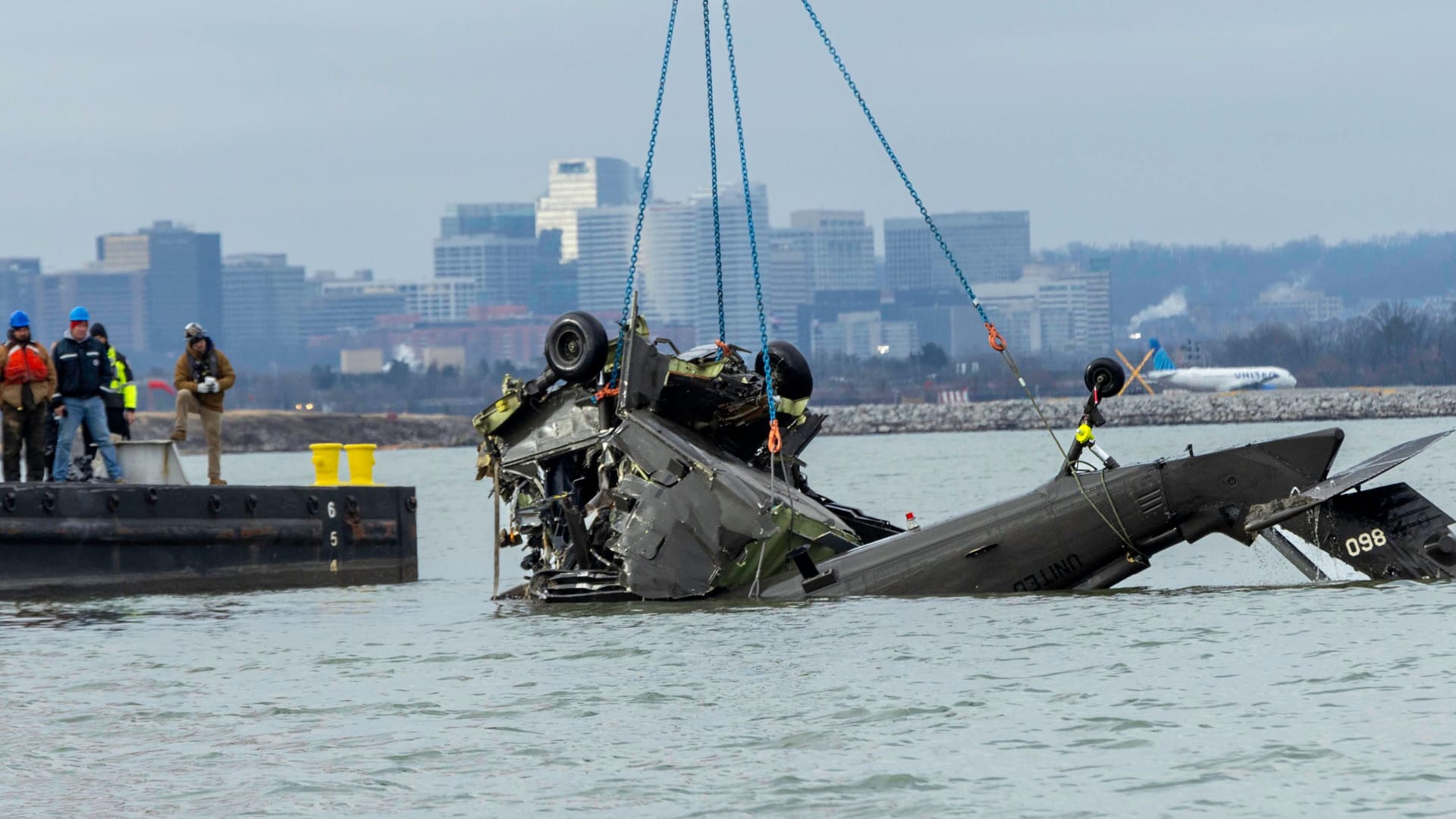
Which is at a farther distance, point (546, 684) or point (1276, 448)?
point (1276, 448)

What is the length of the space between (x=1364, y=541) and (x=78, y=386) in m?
13.8

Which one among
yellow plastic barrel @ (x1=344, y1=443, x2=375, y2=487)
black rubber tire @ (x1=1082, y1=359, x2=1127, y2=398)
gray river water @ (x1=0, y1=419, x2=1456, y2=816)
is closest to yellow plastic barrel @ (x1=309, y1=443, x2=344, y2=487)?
yellow plastic barrel @ (x1=344, y1=443, x2=375, y2=487)

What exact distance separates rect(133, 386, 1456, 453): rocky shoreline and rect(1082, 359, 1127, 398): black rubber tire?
119m

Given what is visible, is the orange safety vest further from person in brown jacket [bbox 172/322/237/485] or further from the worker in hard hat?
person in brown jacket [bbox 172/322/237/485]

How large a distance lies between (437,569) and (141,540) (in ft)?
29.3

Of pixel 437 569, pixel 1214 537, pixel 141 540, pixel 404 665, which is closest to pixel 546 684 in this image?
pixel 404 665

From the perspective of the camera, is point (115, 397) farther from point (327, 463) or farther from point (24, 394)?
Result: point (327, 463)

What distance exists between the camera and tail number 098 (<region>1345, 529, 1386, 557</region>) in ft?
62.4

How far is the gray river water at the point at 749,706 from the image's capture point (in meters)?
11.9

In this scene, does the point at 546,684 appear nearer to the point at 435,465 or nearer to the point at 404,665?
the point at 404,665

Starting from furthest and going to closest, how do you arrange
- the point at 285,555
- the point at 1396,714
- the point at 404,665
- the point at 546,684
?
the point at 285,555, the point at 404,665, the point at 546,684, the point at 1396,714

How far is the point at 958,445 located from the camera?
111m

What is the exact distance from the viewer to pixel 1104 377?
19.8 metres

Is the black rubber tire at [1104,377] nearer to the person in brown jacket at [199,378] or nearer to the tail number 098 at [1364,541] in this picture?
the tail number 098 at [1364,541]
